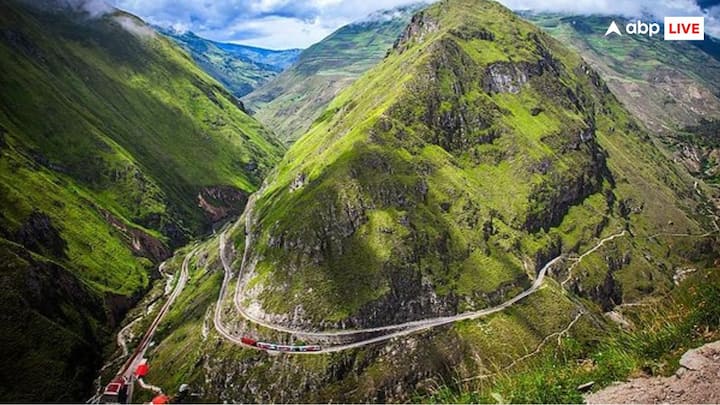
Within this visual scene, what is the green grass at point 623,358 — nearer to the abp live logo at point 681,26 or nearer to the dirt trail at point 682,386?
the dirt trail at point 682,386

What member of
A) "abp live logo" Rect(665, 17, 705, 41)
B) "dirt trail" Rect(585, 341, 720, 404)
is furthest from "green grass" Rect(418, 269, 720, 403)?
"abp live logo" Rect(665, 17, 705, 41)

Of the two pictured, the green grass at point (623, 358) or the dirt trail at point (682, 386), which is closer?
the dirt trail at point (682, 386)

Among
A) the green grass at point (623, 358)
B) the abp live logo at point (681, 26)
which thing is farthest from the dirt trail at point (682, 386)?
the abp live logo at point (681, 26)

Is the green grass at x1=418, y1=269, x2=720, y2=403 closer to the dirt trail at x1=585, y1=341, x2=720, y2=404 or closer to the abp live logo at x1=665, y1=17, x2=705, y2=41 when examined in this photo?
the dirt trail at x1=585, y1=341, x2=720, y2=404

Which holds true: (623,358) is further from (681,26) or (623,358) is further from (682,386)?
(681,26)

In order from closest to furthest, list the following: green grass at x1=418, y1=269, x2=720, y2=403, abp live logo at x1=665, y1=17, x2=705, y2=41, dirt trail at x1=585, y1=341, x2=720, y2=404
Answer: dirt trail at x1=585, y1=341, x2=720, y2=404 → green grass at x1=418, y1=269, x2=720, y2=403 → abp live logo at x1=665, y1=17, x2=705, y2=41

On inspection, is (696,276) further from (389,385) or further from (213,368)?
(213,368)

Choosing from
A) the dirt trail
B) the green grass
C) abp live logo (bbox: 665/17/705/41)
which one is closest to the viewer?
the dirt trail

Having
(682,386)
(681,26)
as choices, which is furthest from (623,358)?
(681,26)

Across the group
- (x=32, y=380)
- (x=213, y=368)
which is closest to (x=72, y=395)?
(x=32, y=380)
